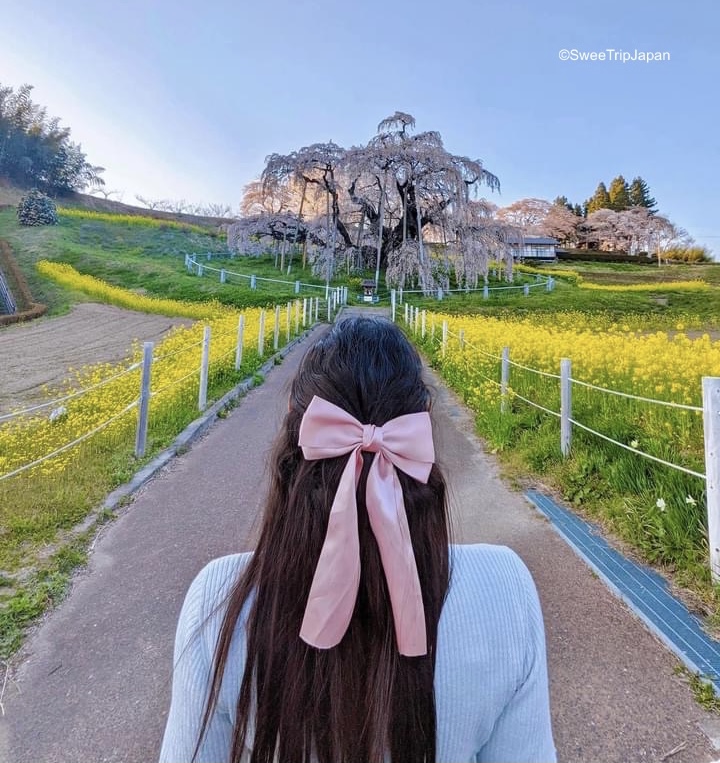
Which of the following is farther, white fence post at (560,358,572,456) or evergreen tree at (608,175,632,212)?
evergreen tree at (608,175,632,212)

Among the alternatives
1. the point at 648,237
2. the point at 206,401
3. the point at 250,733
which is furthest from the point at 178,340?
the point at 648,237

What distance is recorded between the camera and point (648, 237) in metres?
55.4

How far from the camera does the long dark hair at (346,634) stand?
2.57 ft

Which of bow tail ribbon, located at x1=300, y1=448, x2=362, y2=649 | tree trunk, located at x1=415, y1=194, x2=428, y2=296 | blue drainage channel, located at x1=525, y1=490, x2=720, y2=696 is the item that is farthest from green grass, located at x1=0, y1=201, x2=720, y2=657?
bow tail ribbon, located at x1=300, y1=448, x2=362, y2=649

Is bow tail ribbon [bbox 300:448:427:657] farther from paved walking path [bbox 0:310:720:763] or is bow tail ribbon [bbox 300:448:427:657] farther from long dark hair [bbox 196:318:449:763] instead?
paved walking path [bbox 0:310:720:763]

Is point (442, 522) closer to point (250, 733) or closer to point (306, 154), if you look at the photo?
point (250, 733)

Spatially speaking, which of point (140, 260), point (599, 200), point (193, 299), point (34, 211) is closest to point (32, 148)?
point (34, 211)

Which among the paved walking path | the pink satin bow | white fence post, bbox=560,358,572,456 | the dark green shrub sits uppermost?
the dark green shrub

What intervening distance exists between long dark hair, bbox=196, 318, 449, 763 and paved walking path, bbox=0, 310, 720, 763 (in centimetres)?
15

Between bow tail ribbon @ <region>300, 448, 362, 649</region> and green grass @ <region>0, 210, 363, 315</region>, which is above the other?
green grass @ <region>0, 210, 363, 315</region>

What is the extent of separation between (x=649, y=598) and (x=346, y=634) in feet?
7.43

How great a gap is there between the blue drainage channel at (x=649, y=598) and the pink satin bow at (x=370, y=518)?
1858 mm

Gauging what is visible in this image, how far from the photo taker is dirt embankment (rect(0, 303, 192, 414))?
8.38m

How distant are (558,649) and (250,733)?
1.78m
